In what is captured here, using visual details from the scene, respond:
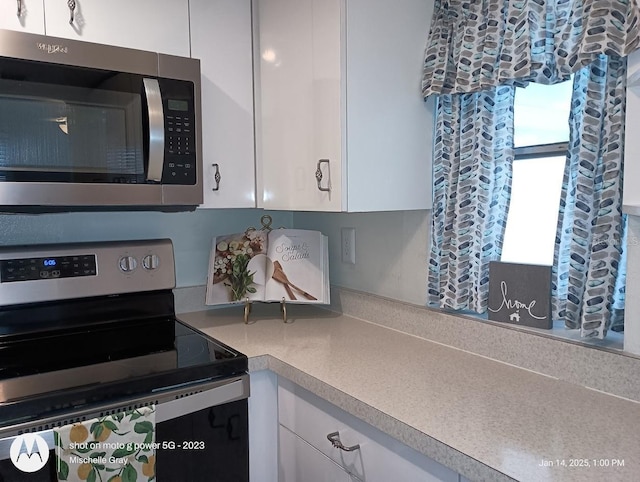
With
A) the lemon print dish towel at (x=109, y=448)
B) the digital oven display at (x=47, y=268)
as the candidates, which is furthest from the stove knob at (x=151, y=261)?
the lemon print dish towel at (x=109, y=448)

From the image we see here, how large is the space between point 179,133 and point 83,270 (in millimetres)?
522

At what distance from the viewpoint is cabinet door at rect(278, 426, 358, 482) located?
1271mm

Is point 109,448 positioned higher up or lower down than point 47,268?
lower down

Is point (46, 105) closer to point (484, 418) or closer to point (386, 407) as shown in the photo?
point (386, 407)

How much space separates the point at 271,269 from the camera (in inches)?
73.6

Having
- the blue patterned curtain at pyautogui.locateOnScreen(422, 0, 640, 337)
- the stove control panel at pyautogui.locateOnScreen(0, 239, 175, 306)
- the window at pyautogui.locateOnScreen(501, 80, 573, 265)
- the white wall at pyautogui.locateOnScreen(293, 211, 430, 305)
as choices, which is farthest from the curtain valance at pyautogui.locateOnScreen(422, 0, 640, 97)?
the stove control panel at pyautogui.locateOnScreen(0, 239, 175, 306)

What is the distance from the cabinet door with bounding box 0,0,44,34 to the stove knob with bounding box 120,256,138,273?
27.2 inches

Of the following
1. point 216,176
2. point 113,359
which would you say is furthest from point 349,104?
point 113,359

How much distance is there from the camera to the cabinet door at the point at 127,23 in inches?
57.7

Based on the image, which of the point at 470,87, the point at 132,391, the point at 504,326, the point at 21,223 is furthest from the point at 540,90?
the point at 21,223

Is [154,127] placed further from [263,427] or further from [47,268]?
[263,427]

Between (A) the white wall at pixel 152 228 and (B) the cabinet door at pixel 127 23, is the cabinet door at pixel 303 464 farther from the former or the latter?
(B) the cabinet door at pixel 127 23

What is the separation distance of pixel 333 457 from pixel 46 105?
115cm

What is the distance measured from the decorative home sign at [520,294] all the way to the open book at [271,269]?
24.9 inches
